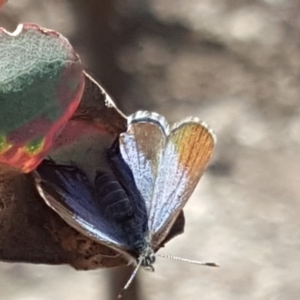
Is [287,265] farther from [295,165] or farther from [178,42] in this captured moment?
[178,42]

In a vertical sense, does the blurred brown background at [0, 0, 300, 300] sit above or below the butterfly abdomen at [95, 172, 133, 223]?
above

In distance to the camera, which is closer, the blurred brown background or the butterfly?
the butterfly

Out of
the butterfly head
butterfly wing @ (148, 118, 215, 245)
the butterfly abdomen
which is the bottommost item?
the butterfly head

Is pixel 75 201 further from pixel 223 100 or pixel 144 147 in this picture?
pixel 223 100

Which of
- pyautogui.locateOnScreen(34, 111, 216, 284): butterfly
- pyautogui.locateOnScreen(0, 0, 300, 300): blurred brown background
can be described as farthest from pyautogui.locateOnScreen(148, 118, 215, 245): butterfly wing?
pyautogui.locateOnScreen(0, 0, 300, 300): blurred brown background

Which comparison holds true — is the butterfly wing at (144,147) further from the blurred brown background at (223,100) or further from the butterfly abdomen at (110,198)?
the blurred brown background at (223,100)

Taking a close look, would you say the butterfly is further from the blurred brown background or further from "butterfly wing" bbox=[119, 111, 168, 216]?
the blurred brown background

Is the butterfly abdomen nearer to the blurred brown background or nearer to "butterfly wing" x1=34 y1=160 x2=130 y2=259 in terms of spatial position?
"butterfly wing" x1=34 y1=160 x2=130 y2=259

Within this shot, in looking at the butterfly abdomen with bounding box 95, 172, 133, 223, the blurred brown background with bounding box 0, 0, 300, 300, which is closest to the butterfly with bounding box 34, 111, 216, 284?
the butterfly abdomen with bounding box 95, 172, 133, 223
